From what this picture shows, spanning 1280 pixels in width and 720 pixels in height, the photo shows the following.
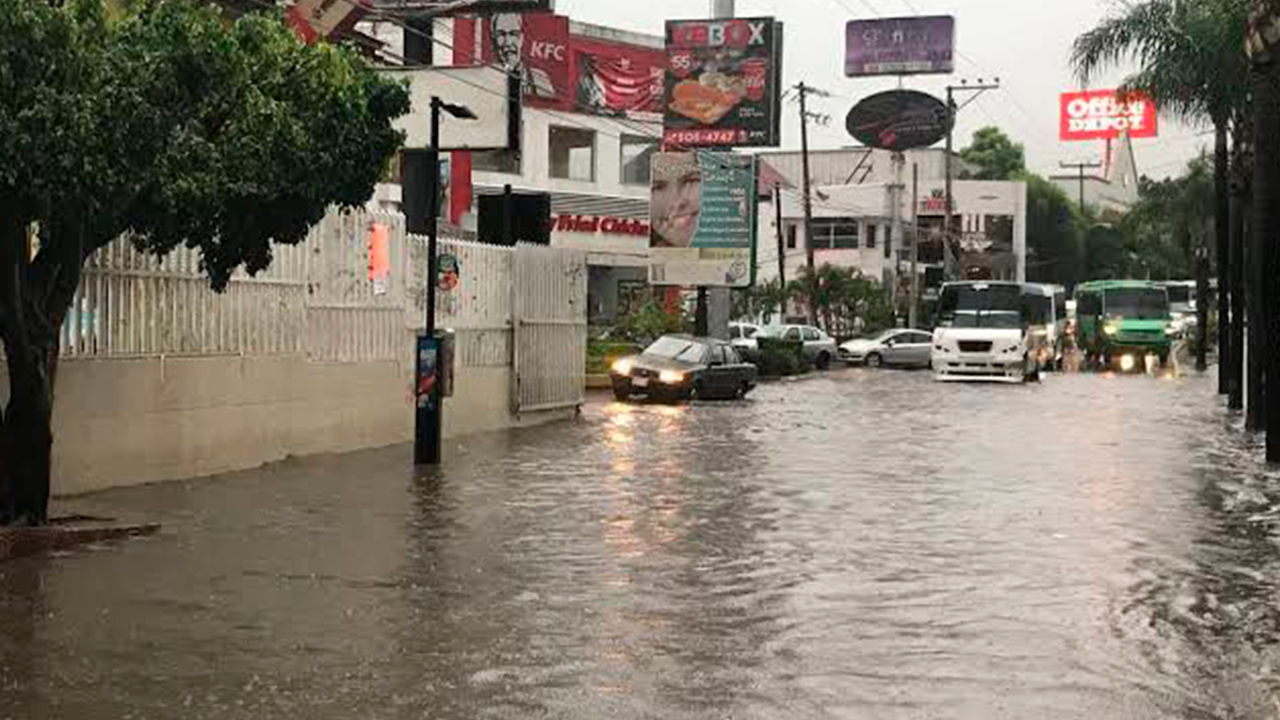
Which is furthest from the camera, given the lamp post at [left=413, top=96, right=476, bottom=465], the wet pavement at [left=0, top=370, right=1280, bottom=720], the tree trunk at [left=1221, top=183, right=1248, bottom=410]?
the tree trunk at [left=1221, top=183, right=1248, bottom=410]

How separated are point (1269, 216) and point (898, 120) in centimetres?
5761

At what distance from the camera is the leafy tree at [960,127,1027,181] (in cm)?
11981

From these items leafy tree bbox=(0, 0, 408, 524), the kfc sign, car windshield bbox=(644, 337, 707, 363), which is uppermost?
the kfc sign

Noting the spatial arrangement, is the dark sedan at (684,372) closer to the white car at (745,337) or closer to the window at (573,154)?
the white car at (745,337)

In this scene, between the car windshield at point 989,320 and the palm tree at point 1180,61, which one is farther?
the car windshield at point 989,320

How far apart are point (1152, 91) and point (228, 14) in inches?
731

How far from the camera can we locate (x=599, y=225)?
192ft

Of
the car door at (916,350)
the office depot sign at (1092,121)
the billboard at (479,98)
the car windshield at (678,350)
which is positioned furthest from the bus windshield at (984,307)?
the office depot sign at (1092,121)

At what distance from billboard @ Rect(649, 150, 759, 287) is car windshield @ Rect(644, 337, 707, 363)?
28.3 ft

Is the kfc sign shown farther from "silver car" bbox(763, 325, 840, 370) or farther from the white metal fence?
the white metal fence

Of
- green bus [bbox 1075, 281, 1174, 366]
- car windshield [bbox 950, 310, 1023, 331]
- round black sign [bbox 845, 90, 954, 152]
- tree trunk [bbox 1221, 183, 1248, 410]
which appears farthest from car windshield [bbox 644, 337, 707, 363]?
round black sign [bbox 845, 90, 954, 152]

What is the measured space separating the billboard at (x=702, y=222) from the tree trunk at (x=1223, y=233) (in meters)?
12.5

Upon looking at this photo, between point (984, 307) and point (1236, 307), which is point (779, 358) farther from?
point (1236, 307)

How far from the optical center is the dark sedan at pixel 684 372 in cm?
3206
